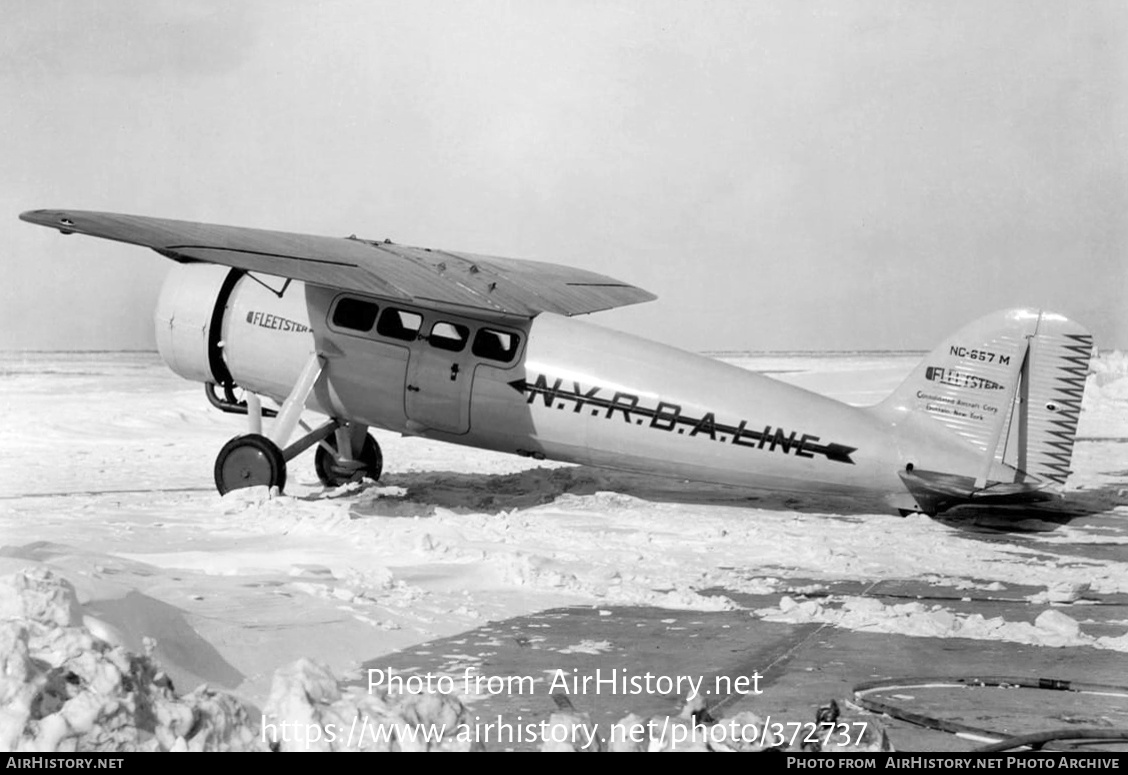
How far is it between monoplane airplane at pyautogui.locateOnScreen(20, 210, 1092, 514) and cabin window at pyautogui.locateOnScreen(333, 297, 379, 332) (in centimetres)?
2

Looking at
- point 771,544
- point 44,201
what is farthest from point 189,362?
point 771,544

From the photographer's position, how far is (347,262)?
1039cm

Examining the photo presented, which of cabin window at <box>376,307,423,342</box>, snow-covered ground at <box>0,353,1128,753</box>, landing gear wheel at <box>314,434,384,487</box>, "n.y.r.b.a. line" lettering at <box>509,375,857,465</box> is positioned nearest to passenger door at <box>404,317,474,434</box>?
cabin window at <box>376,307,423,342</box>

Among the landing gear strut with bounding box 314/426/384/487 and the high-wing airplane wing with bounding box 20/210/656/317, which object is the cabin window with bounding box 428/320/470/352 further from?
the landing gear strut with bounding box 314/426/384/487

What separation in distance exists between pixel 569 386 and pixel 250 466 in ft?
10.3

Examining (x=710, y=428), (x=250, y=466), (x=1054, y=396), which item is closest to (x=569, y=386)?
(x=710, y=428)

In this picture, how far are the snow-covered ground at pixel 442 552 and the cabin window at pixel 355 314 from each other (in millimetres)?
1747

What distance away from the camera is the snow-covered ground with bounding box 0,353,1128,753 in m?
5.78

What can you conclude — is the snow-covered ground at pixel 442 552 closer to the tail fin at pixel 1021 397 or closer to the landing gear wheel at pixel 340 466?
the landing gear wheel at pixel 340 466

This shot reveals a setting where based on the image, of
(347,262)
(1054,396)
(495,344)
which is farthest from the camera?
(495,344)

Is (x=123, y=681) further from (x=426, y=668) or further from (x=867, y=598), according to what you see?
(x=867, y=598)

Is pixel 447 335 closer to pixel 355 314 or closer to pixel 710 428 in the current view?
pixel 355 314

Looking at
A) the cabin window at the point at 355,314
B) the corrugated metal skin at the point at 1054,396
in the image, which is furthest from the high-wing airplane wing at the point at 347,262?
the corrugated metal skin at the point at 1054,396

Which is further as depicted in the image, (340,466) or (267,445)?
(340,466)
